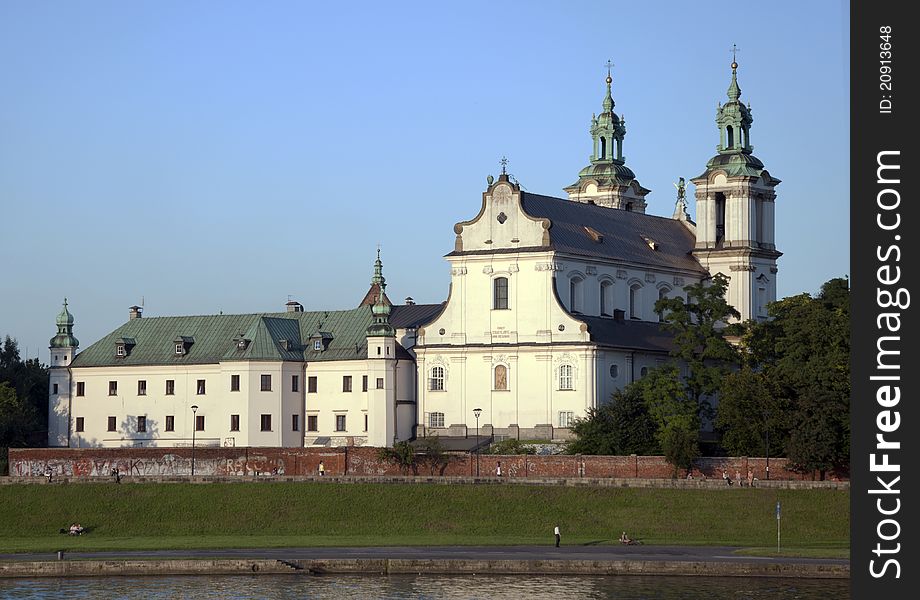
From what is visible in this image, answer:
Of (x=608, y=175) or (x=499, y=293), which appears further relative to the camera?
(x=608, y=175)

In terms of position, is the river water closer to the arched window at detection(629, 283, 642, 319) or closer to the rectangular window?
the rectangular window

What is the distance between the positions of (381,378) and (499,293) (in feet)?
25.1

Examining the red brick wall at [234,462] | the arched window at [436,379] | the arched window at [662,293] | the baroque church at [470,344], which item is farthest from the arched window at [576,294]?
the red brick wall at [234,462]

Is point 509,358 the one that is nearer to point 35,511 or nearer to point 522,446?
point 522,446

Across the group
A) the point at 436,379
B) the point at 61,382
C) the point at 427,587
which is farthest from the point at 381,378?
the point at 427,587

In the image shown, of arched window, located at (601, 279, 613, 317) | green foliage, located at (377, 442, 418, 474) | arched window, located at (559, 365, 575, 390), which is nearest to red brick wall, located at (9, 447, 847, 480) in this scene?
green foliage, located at (377, 442, 418, 474)

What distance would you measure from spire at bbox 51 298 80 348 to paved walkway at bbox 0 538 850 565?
38820 mm

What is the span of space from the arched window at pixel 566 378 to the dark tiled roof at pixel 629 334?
1.97 m

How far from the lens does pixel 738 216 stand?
98.1m

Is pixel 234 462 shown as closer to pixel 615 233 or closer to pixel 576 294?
pixel 576 294

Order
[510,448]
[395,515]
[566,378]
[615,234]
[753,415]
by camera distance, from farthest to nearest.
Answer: [615,234]
[566,378]
[510,448]
[753,415]
[395,515]

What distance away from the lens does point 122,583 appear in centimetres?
5266

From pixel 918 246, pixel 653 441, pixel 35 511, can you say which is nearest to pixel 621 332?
pixel 653 441

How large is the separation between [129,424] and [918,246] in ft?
254
